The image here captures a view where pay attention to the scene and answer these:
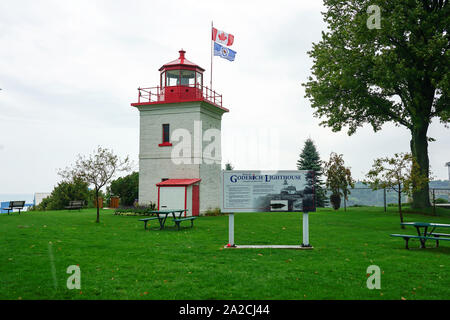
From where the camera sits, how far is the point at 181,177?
90.0ft

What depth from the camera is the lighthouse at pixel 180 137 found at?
89.1ft

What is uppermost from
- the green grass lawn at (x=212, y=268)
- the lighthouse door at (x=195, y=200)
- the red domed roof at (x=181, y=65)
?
the red domed roof at (x=181, y=65)

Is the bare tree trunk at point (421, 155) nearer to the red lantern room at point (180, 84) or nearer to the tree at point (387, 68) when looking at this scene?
the tree at point (387, 68)

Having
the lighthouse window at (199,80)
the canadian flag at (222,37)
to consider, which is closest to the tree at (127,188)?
the lighthouse window at (199,80)

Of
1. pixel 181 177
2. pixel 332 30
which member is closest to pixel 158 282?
Result: pixel 181 177

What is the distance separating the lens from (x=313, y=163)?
44188 mm

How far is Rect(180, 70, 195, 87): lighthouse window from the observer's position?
28473mm

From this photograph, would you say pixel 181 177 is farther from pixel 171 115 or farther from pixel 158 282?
pixel 158 282

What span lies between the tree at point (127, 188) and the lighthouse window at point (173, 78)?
10806mm

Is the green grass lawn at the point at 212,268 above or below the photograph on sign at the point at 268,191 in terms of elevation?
below

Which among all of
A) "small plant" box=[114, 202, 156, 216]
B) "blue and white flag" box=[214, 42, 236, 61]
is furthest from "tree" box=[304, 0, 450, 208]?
"small plant" box=[114, 202, 156, 216]
